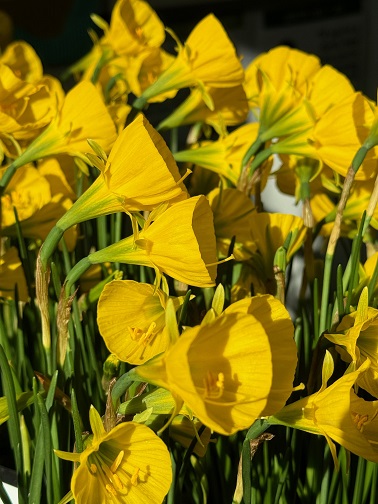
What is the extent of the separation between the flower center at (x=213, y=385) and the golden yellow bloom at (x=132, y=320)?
82mm

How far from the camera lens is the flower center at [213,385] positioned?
40cm

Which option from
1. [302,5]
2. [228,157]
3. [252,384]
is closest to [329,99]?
[228,157]

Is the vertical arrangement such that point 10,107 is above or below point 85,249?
above

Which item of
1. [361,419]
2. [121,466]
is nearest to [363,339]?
[361,419]

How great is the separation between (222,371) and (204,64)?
418 millimetres

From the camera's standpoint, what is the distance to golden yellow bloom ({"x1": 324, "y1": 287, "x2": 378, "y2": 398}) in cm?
49

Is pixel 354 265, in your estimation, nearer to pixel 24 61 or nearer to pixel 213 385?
pixel 213 385

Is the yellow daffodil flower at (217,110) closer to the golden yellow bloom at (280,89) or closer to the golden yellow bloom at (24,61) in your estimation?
the golden yellow bloom at (280,89)

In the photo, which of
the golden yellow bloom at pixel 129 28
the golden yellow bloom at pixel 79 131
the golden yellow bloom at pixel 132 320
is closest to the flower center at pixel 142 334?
the golden yellow bloom at pixel 132 320

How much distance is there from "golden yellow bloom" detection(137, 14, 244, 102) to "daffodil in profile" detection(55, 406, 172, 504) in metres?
0.39

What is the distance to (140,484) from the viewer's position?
47 cm

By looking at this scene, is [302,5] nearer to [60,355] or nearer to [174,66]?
[174,66]

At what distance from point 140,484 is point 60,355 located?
14 centimetres

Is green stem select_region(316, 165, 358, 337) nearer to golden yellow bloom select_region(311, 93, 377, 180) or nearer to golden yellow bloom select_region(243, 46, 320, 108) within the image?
golden yellow bloom select_region(311, 93, 377, 180)
